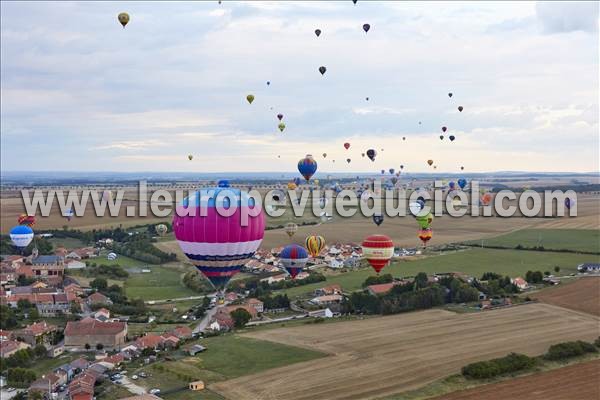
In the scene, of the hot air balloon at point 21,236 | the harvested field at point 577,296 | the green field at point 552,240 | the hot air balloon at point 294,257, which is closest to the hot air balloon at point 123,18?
the hot air balloon at point 294,257

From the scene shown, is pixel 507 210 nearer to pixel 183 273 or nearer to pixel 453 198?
pixel 453 198

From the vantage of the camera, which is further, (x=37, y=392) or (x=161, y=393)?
(x=37, y=392)

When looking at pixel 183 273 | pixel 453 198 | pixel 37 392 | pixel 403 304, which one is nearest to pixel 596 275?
pixel 403 304

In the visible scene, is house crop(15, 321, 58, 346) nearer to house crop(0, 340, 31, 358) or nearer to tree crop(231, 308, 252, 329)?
house crop(0, 340, 31, 358)

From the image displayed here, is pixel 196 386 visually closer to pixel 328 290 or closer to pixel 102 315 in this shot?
pixel 102 315

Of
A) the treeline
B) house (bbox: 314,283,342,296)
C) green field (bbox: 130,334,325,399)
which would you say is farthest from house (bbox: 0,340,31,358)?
the treeline
